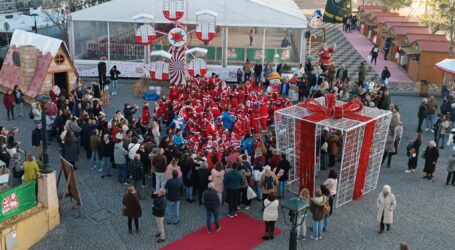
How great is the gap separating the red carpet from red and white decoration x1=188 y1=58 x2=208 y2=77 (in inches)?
398

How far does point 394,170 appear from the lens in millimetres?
16188

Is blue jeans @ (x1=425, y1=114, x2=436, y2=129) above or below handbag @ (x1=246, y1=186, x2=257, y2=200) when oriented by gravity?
above

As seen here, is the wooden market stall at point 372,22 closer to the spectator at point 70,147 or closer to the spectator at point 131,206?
the spectator at point 70,147

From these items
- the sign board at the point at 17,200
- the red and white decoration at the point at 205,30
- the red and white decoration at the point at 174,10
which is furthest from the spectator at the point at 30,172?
the red and white decoration at the point at 205,30

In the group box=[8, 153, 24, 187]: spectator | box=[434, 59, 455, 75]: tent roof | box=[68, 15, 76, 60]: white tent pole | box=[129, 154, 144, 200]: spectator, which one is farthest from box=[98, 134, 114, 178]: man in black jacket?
box=[434, 59, 455, 75]: tent roof

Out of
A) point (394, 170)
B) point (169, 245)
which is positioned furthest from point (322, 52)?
point (169, 245)

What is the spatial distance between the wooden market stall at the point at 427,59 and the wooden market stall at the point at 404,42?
0.87 m

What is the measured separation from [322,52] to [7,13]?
1760 centimetres

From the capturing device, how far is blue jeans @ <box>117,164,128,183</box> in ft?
47.7

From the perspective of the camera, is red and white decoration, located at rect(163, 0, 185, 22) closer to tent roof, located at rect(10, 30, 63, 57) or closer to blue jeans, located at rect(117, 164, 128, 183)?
tent roof, located at rect(10, 30, 63, 57)

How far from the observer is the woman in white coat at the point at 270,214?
11625 millimetres

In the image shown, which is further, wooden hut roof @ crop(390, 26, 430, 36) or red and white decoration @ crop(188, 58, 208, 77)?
wooden hut roof @ crop(390, 26, 430, 36)

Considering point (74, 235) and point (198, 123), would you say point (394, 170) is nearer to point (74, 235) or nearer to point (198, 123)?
point (198, 123)

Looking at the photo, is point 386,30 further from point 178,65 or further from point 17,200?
point 17,200
